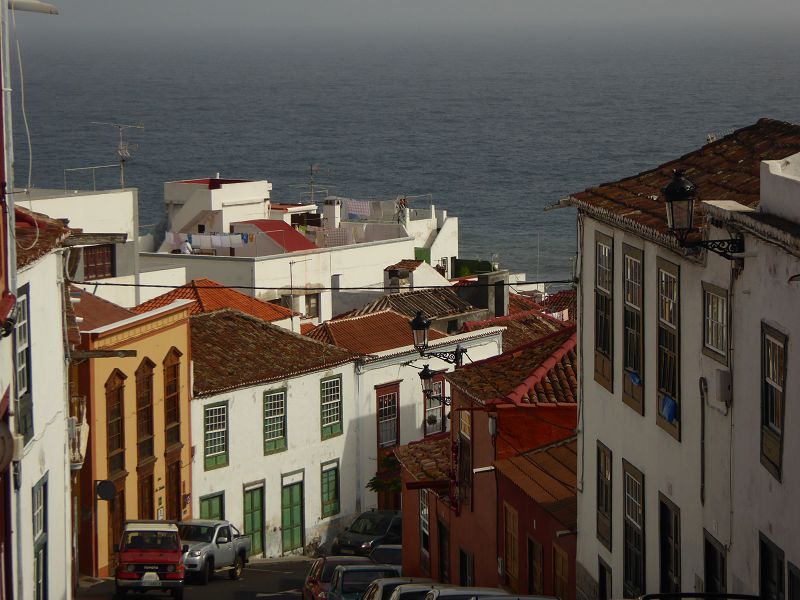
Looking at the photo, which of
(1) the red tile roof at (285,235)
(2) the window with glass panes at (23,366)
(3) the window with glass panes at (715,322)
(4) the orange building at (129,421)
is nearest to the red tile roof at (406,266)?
(1) the red tile roof at (285,235)

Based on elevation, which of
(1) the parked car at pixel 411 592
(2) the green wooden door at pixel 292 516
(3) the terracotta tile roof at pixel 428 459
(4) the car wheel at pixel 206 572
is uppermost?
(1) the parked car at pixel 411 592

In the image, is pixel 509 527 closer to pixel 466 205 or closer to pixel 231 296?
pixel 231 296

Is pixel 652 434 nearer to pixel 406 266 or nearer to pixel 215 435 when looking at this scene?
pixel 215 435

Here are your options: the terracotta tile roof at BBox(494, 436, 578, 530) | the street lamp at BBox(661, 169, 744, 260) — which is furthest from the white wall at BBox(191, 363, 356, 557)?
the street lamp at BBox(661, 169, 744, 260)

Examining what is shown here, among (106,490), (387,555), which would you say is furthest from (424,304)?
(106,490)

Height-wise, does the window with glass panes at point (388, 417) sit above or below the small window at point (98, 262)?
below

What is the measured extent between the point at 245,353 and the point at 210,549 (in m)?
9.01

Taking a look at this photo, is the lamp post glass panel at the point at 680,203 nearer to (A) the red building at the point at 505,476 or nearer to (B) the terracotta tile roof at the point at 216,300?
(A) the red building at the point at 505,476

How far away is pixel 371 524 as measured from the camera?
138 feet

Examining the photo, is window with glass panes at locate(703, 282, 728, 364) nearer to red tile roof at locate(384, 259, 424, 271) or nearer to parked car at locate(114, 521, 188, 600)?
parked car at locate(114, 521, 188, 600)

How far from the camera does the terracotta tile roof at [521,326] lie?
2016 inches

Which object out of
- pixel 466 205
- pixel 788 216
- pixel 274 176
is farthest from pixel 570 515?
pixel 274 176

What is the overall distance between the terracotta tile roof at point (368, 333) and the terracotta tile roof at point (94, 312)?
31.1 ft

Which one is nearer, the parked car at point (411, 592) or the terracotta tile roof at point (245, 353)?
the parked car at point (411, 592)
